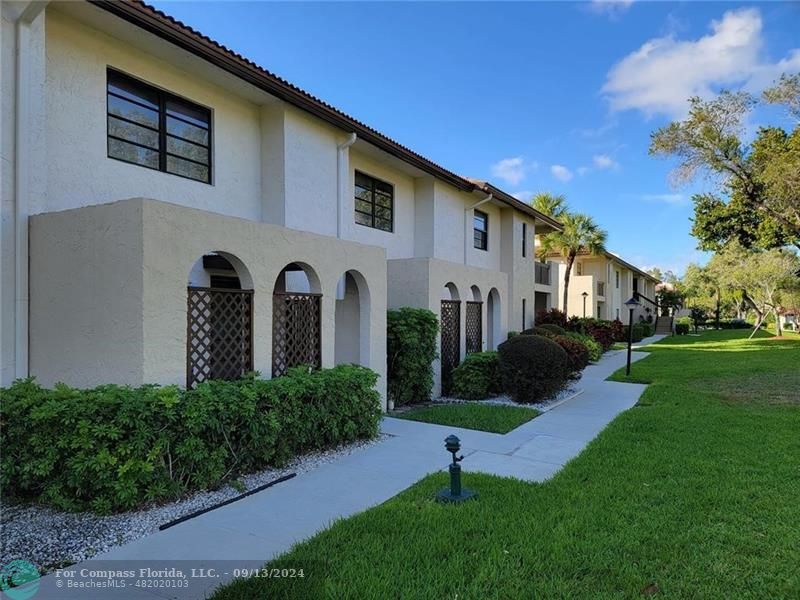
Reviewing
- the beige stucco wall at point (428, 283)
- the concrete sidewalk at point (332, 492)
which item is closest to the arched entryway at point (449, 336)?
the beige stucco wall at point (428, 283)

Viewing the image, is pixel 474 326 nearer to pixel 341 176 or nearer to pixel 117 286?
pixel 341 176

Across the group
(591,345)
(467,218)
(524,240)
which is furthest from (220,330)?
(591,345)

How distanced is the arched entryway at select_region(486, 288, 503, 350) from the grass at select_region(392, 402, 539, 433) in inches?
165

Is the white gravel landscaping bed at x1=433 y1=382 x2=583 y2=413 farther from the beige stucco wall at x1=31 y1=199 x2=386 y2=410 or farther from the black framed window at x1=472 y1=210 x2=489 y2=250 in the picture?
the black framed window at x1=472 y1=210 x2=489 y2=250

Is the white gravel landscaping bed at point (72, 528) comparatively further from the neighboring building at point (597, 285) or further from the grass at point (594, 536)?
the neighboring building at point (597, 285)

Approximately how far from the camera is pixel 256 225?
6.82m

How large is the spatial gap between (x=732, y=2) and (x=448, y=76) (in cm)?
690

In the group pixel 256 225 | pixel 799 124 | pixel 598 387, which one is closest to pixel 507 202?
pixel 598 387

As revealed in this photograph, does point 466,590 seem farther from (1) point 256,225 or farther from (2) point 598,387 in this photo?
(2) point 598,387

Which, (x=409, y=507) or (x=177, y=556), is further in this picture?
(x=409, y=507)

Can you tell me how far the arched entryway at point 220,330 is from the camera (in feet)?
20.0

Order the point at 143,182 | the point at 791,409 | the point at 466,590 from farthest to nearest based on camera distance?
the point at 791,409 < the point at 143,182 < the point at 466,590

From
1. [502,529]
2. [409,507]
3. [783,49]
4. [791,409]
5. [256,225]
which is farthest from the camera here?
[783,49]

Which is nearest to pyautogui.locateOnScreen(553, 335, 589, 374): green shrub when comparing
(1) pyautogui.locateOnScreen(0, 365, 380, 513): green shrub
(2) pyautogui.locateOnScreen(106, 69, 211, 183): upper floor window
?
(1) pyautogui.locateOnScreen(0, 365, 380, 513): green shrub
